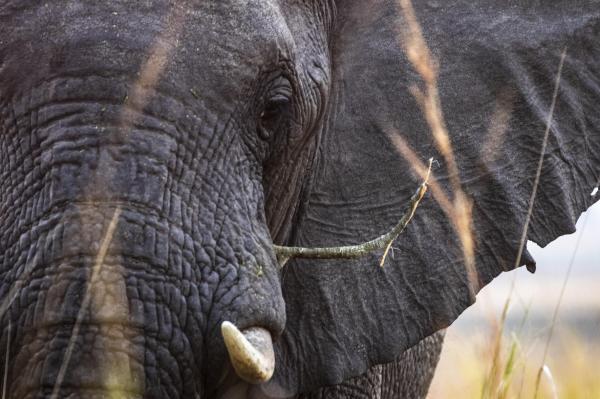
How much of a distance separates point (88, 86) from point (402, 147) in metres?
0.99

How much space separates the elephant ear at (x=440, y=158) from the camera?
379cm

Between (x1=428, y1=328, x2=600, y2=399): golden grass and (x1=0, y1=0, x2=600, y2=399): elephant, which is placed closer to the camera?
(x1=0, y1=0, x2=600, y2=399): elephant

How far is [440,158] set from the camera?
3887mm

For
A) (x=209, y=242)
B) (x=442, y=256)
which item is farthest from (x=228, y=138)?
(x=442, y=256)

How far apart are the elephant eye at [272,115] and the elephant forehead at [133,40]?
0.16m

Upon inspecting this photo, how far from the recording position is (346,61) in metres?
3.89

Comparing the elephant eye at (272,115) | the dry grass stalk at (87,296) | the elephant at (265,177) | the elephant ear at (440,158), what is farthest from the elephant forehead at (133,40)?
the elephant ear at (440,158)

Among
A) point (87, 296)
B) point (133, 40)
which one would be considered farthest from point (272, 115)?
point (87, 296)

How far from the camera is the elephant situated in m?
3.03

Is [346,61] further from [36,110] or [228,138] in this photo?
[36,110]

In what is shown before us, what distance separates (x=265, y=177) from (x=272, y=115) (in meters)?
0.15

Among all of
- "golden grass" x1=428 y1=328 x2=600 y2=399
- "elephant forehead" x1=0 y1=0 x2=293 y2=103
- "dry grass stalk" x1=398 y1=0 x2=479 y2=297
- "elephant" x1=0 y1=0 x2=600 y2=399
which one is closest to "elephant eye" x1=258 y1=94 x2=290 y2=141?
"elephant" x1=0 y1=0 x2=600 y2=399

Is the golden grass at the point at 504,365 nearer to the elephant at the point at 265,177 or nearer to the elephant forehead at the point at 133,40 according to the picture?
the elephant at the point at 265,177

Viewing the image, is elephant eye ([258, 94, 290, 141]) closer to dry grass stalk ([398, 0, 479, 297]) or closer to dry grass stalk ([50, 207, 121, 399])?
dry grass stalk ([398, 0, 479, 297])
